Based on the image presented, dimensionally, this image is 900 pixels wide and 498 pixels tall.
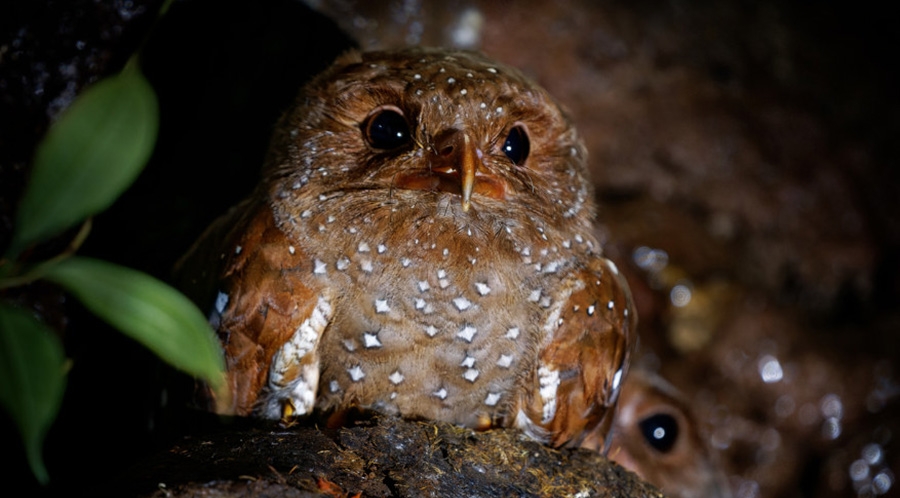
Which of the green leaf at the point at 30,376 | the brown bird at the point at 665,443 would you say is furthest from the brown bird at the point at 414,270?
the brown bird at the point at 665,443

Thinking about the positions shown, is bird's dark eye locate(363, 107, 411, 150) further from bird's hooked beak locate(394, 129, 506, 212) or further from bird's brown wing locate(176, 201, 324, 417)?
bird's brown wing locate(176, 201, 324, 417)

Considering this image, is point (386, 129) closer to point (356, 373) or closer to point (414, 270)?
point (414, 270)

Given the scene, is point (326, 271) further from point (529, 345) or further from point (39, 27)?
point (39, 27)

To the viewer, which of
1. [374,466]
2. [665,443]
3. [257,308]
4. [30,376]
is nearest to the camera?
[30,376]

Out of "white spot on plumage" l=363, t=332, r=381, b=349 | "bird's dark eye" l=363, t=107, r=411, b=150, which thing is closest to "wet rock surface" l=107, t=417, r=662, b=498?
"white spot on plumage" l=363, t=332, r=381, b=349

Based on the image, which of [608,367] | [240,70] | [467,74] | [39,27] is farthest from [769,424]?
[39,27]

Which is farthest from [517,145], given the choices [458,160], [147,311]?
[147,311]

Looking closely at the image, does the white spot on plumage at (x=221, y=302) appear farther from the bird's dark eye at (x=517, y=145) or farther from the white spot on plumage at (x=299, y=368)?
the bird's dark eye at (x=517, y=145)
